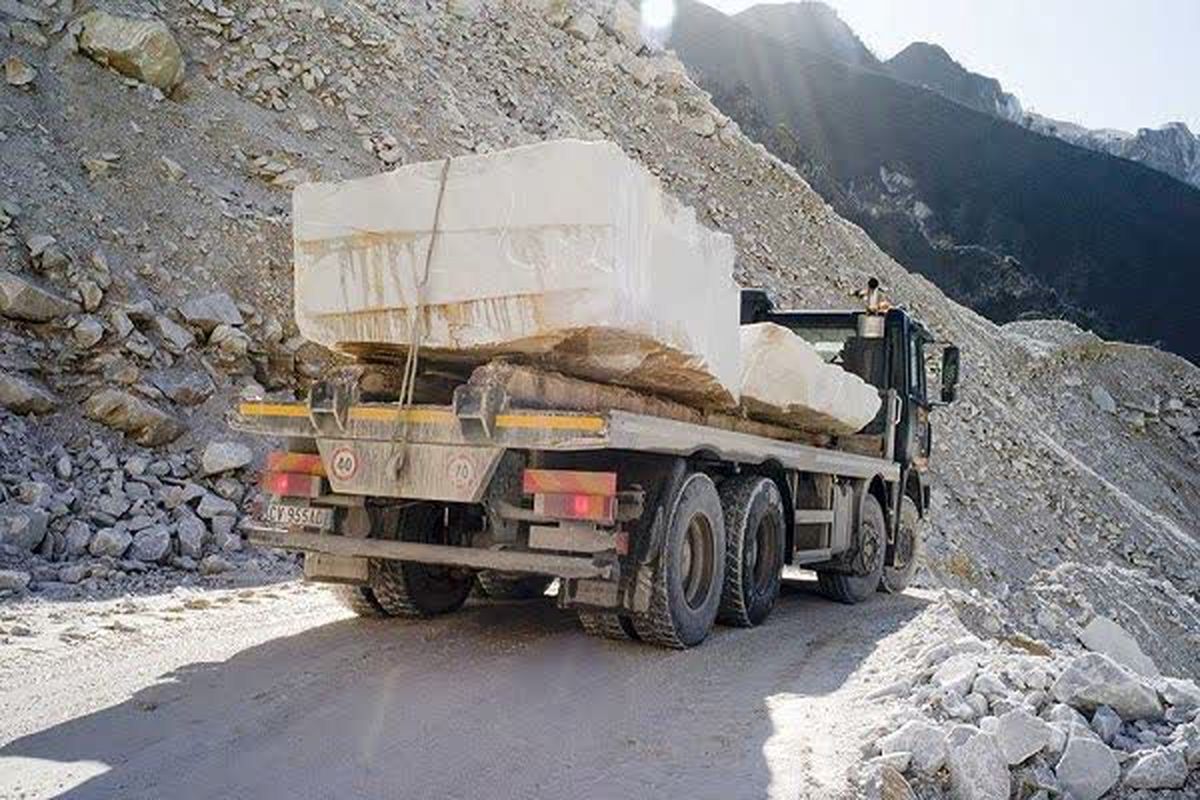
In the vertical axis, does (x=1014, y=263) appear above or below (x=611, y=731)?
above

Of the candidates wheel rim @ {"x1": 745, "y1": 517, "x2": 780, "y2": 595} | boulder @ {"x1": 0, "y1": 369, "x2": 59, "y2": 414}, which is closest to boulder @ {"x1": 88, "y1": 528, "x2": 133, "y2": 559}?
boulder @ {"x1": 0, "y1": 369, "x2": 59, "y2": 414}

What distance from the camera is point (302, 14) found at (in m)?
17.3

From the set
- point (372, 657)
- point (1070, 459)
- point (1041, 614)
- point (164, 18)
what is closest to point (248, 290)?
point (164, 18)

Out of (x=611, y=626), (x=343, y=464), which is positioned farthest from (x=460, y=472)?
(x=611, y=626)

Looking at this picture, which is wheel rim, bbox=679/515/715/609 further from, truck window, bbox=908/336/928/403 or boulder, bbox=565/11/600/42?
boulder, bbox=565/11/600/42

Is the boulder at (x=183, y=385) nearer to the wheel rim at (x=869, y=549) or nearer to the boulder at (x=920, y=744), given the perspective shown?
the wheel rim at (x=869, y=549)

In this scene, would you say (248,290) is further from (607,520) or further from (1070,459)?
(1070,459)

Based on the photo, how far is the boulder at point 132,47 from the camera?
45.3 ft

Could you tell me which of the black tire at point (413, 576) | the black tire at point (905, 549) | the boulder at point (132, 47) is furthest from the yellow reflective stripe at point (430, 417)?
the boulder at point (132, 47)

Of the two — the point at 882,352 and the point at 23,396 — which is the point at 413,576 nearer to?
the point at 23,396

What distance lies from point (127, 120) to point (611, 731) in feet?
39.4

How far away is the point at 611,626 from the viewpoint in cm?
605

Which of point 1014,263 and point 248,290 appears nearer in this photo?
point 248,290

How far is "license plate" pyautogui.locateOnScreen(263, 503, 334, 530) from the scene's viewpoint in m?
5.92
